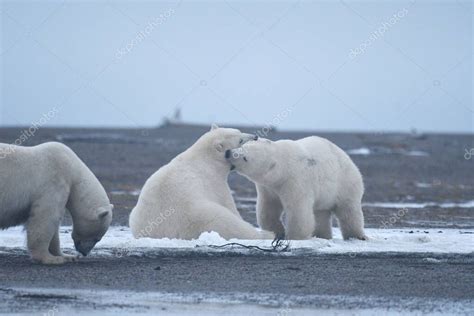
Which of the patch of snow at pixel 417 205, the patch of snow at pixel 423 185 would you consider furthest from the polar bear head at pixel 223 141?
the patch of snow at pixel 423 185

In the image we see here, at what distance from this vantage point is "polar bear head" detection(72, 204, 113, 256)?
9.34m

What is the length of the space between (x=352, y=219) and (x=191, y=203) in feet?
7.50

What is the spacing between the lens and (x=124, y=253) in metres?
9.59

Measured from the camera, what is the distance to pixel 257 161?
1084 centimetres

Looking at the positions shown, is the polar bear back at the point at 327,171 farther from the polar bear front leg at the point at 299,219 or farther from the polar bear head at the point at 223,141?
the polar bear head at the point at 223,141

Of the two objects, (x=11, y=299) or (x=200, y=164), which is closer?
(x=11, y=299)

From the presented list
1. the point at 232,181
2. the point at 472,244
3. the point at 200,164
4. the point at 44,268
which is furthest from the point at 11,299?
the point at 232,181

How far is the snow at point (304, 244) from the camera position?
980 centimetres

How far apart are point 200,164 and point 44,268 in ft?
9.22

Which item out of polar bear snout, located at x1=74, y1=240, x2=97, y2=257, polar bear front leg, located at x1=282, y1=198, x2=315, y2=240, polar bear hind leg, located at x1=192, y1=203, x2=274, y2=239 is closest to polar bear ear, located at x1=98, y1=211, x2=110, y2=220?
polar bear snout, located at x1=74, y1=240, x2=97, y2=257

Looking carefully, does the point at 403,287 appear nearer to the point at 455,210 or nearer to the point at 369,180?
the point at 455,210

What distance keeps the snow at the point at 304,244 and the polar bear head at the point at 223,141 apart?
138 cm

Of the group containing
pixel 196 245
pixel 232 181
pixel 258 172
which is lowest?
pixel 232 181

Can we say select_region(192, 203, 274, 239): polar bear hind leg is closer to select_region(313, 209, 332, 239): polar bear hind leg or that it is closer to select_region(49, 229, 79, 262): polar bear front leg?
select_region(49, 229, 79, 262): polar bear front leg
